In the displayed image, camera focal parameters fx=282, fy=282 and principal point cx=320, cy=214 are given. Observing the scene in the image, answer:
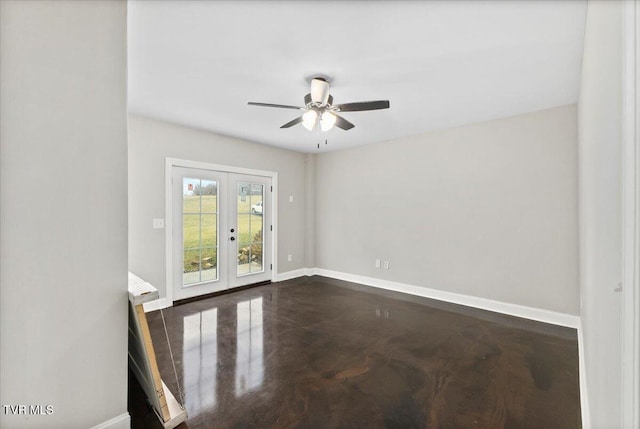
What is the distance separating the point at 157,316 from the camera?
3580 millimetres

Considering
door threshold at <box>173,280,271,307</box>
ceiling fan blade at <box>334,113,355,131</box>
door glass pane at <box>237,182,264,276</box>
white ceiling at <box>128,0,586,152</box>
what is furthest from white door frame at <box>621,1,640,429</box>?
door glass pane at <box>237,182,264,276</box>

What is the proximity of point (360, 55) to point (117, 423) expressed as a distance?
2919 mm

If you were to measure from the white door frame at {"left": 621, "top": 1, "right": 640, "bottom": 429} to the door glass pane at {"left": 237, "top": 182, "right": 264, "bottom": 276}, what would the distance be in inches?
185

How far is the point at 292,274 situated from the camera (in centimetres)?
564

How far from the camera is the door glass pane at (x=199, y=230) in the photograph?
13.7ft

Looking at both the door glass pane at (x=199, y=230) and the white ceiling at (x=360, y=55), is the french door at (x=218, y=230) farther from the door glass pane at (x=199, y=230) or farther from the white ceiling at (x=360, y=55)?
the white ceiling at (x=360, y=55)

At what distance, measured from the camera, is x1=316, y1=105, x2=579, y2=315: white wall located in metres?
3.32

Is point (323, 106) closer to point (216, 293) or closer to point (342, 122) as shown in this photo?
point (342, 122)

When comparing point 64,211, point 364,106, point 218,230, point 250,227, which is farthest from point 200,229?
point 364,106

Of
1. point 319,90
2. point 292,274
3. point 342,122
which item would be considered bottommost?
point 292,274

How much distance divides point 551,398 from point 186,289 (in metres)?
4.23

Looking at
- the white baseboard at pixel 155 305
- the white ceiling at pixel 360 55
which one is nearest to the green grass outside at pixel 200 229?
the white baseboard at pixel 155 305

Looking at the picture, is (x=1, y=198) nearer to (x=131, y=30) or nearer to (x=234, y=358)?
(x=131, y=30)

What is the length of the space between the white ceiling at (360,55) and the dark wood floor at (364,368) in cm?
256
